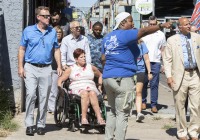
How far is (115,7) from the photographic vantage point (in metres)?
28.1

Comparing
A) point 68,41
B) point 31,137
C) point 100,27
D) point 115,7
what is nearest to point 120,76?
point 31,137

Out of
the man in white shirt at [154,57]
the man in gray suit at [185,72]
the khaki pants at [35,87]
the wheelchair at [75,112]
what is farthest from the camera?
the man in white shirt at [154,57]

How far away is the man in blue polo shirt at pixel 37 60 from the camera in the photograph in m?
7.77

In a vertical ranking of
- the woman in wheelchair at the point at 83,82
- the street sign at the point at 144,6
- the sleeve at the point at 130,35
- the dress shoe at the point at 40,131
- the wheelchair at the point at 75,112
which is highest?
the sleeve at the point at 130,35

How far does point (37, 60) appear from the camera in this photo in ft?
25.5

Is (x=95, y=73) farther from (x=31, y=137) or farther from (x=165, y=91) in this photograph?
(x=165, y=91)

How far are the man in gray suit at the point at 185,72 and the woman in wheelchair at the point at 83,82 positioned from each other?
129 centimetres

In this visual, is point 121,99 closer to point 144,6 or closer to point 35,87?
point 35,87

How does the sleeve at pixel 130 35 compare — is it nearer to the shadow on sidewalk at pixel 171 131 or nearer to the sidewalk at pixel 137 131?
the sidewalk at pixel 137 131

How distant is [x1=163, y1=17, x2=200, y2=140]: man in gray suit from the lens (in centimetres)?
764

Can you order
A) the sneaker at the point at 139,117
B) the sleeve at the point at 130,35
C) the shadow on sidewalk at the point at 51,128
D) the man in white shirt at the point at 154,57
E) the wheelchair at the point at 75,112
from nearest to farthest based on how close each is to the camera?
the sleeve at the point at 130,35
the wheelchair at the point at 75,112
the shadow on sidewalk at the point at 51,128
the sneaker at the point at 139,117
the man in white shirt at the point at 154,57

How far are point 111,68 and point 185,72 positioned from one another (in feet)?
4.68

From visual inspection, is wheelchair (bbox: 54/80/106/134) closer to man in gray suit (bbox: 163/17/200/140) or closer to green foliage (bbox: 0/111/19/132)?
green foliage (bbox: 0/111/19/132)

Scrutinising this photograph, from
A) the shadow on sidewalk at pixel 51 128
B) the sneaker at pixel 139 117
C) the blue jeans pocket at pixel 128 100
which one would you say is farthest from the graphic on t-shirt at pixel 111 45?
the sneaker at pixel 139 117
